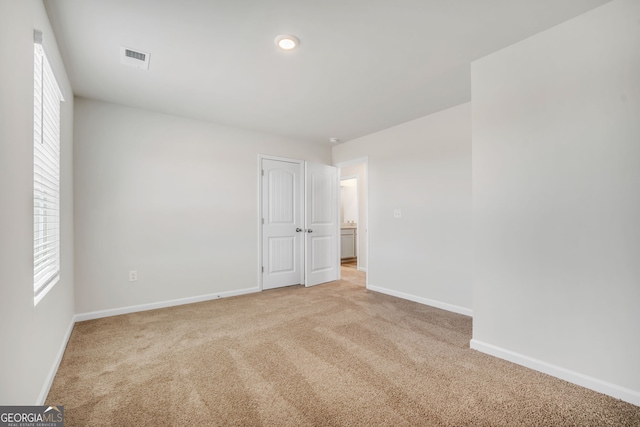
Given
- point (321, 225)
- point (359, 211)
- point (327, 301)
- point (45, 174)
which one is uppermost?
point (45, 174)

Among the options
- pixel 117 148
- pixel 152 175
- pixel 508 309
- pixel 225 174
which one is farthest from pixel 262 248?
pixel 508 309

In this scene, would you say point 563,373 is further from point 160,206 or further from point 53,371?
point 160,206

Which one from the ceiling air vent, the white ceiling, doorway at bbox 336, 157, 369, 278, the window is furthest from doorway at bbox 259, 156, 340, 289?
the window

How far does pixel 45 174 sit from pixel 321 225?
3496 millimetres

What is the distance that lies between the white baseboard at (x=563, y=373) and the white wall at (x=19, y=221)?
2.86 m

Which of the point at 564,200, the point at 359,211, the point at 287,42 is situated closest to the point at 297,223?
the point at 359,211

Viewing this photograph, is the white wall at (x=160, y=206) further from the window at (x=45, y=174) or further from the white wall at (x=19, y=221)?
the white wall at (x=19, y=221)

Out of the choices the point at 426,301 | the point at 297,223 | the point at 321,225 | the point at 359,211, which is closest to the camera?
the point at 426,301

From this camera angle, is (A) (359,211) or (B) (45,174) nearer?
(B) (45,174)

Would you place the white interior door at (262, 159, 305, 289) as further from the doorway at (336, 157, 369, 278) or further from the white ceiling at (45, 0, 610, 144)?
the white ceiling at (45, 0, 610, 144)

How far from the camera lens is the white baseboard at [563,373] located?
1.68m

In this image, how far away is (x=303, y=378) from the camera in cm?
193

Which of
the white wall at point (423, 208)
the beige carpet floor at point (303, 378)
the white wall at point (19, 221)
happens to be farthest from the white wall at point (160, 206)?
Result: the white wall at point (423, 208)

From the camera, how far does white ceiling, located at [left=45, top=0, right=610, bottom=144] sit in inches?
69.9
